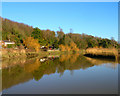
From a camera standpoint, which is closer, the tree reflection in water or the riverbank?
the tree reflection in water

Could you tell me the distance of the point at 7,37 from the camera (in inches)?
1885

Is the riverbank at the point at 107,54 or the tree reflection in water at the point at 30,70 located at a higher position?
the riverbank at the point at 107,54

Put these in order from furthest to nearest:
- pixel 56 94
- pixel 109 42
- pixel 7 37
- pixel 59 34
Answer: pixel 59 34 < pixel 109 42 < pixel 7 37 < pixel 56 94

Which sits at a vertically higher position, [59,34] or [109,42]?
[59,34]

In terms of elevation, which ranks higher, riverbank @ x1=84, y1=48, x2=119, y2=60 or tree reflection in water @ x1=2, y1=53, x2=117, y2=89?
riverbank @ x1=84, y1=48, x2=119, y2=60

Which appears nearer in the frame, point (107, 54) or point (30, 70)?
point (30, 70)

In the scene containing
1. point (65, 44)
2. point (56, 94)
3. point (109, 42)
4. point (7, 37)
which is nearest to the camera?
point (56, 94)

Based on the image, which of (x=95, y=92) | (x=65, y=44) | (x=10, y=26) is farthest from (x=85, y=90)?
(x=10, y=26)

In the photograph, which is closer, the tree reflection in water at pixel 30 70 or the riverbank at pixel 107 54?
the tree reflection in water at pixel 30 70

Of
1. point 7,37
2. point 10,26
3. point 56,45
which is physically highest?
point 10,26

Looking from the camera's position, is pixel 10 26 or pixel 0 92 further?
pixel 10 26

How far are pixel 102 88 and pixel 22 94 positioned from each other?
4038 millimetres

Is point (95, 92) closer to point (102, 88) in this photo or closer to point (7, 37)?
point (102, 88)

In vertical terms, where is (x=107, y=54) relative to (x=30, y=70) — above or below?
above
